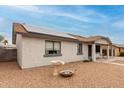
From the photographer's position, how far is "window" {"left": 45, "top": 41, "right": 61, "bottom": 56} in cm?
1218

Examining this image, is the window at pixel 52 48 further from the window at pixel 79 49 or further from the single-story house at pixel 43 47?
the window at pixel 79 49

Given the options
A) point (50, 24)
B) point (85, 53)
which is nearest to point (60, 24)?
point (50, 24)

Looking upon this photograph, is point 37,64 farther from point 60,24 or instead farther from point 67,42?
point 60,24

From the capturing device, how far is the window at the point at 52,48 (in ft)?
39.9

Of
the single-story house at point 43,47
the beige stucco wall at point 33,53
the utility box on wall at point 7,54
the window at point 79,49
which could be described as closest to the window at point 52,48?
the single-story house at point 43,47

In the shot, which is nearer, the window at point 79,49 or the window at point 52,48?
the window at point 52,48

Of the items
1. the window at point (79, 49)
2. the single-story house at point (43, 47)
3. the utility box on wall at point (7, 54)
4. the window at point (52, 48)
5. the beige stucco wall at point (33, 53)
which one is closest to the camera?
the beige stucco wall at point (33, 53)

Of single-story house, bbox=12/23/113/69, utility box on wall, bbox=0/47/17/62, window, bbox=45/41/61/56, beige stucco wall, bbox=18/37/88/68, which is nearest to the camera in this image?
beige stucco wall, bbox=18/37/88/68

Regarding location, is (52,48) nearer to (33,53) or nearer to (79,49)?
(33,53)

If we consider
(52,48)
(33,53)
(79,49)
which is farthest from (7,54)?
(79,49)

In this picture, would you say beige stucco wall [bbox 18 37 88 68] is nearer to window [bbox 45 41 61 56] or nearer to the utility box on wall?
window [bbox 45 41 61 56]

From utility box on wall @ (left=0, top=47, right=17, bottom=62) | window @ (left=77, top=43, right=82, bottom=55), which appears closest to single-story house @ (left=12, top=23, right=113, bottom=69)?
window @ (left=77, top=43, right=82, bottom=55)

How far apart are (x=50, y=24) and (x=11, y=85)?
13.9 meters

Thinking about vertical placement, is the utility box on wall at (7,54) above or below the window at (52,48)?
below
